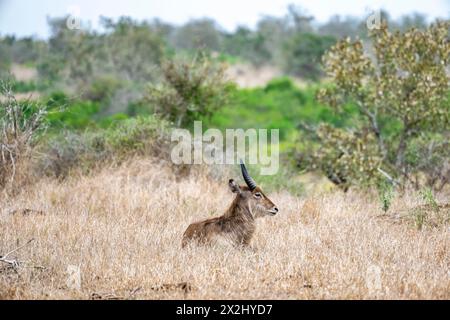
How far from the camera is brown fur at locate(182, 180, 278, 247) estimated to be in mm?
9141

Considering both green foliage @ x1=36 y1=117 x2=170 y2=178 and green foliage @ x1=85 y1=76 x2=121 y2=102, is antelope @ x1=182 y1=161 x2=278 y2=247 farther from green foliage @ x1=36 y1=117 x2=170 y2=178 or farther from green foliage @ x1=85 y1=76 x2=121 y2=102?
green foliage @ x1=85 y1=76 x2=121 y2=102

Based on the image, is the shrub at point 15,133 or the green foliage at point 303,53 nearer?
the shrub at point 15,133

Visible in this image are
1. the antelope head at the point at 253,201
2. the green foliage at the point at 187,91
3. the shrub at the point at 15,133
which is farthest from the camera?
the green foliage at the point at 187,91

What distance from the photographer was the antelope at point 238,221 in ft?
30.0

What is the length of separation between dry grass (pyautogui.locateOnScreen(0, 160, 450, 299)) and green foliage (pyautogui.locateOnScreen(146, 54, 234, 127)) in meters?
5.65

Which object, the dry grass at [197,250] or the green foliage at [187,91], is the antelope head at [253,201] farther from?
the green foliage at [187,91]

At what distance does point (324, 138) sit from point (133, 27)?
68.3 ft

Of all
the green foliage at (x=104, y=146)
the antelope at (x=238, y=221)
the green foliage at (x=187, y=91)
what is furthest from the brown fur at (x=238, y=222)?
the green foliage at (x=187, y=91)

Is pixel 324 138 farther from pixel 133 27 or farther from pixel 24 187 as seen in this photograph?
pixel 133 27

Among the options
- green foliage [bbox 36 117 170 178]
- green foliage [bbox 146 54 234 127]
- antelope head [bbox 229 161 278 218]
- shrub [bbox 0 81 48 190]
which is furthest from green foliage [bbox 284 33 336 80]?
antelope head [bbox 229 161 278 218]

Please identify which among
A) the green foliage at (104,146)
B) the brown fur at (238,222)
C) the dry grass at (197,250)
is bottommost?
the dry grass at (197,250)

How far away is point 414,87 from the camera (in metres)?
15.9

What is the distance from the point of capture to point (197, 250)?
8695 millimetres

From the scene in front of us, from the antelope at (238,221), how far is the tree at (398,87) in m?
6.01
